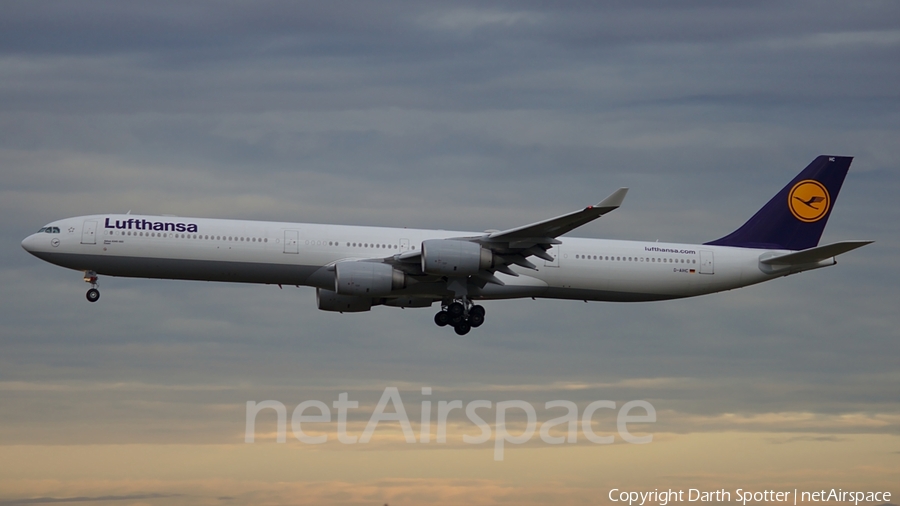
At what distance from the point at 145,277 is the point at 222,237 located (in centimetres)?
384

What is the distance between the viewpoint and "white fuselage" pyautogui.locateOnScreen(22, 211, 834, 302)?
51.2 meters

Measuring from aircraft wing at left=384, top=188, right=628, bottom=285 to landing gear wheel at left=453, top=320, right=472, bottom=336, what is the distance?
2461 mm

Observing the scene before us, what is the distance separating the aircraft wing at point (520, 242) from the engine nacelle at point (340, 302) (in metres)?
4.40

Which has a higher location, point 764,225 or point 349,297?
point 764,225

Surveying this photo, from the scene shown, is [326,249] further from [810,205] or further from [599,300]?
[810,205]

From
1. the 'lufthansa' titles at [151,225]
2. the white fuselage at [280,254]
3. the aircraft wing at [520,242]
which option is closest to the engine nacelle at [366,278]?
the aircraft wing at [520,242]

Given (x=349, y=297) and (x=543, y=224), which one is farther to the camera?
(x=349, y=297)

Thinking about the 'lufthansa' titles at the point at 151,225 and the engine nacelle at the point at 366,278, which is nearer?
the engine nacelle at the point at 366,278

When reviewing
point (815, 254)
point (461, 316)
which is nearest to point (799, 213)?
point (815, 254)

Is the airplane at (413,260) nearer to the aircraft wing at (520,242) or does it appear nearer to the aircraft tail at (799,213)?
the aircraft wing at (520,242)

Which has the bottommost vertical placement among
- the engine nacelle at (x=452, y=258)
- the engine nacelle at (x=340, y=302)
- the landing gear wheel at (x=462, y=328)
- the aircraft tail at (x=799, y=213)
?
the landing gear wheel at (x=462, y=328)

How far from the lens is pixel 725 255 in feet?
188

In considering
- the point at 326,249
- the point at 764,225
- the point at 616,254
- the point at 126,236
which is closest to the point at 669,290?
the point at 616,254

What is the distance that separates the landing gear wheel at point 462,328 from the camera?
54.2 metres
